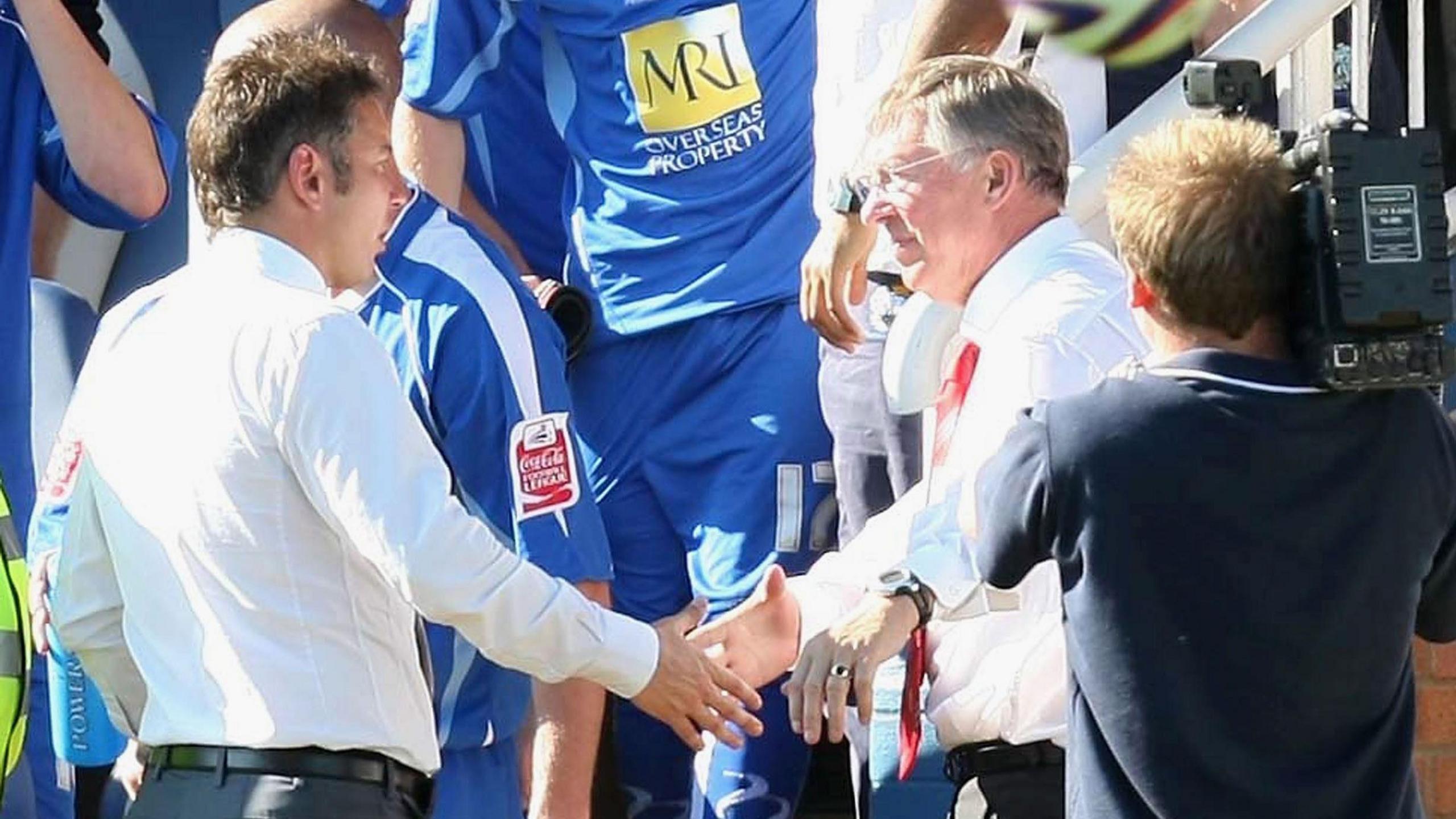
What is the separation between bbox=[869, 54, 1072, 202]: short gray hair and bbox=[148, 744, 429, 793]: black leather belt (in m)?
1.12

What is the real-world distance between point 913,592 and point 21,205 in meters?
2.01

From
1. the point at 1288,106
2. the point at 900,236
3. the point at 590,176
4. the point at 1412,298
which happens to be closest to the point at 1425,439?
the point at 1412,298

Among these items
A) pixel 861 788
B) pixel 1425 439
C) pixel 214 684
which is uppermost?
pixel 1425 439

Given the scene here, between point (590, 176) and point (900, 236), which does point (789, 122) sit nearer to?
point (590, 176)

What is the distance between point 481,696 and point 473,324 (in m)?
0.58

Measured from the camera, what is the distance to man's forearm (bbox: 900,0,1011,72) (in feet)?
14.8

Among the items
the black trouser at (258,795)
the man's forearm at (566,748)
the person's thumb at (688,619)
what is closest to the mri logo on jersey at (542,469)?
the man's forearm at (566,748)

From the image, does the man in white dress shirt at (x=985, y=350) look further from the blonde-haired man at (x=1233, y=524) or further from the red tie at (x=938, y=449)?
the blonde-haired man at (x=1233, y=524)

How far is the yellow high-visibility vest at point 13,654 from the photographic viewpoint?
3797 millimetres

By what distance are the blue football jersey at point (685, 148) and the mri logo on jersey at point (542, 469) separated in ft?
2.35

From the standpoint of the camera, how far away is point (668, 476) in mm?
4953

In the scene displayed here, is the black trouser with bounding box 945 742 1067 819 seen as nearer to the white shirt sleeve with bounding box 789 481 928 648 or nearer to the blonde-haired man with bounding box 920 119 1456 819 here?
the white shirt sleeve with bounding box 789 481 928 648

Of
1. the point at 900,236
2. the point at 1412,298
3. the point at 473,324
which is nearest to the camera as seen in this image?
the point at 1412,298

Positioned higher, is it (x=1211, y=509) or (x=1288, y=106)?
(x=1288, y=106)
